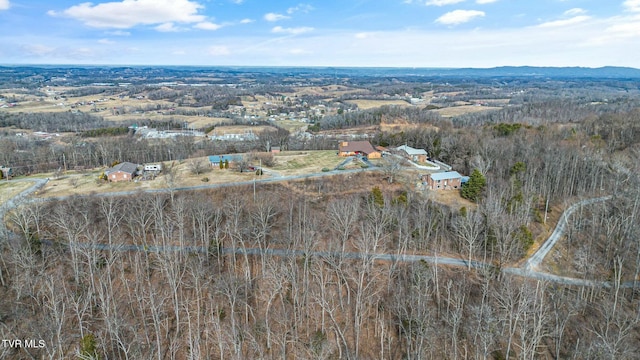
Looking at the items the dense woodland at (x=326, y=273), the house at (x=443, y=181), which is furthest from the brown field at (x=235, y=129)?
the house at (x=443, y=181)

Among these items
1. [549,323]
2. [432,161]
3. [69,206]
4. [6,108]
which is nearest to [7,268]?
[69,206]

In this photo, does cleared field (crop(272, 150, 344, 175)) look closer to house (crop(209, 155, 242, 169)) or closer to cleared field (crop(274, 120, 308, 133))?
house (crop(209, 155, 242, 169))

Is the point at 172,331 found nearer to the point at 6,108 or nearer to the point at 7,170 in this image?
the point at 7,170

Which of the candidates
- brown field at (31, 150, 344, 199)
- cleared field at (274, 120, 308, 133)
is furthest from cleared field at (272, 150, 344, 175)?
cleared field at (274, 120, 308, 133)

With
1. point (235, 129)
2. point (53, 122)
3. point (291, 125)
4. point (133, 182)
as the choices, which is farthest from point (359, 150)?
point (53, 122)

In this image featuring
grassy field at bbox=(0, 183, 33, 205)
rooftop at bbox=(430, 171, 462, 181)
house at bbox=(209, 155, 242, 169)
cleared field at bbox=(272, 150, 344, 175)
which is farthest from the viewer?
house at bbox=(209, 155, 242, 169)

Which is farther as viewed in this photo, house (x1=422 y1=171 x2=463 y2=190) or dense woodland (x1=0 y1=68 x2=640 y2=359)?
house (x1=422 y1=171 x2=463 y2=190)
